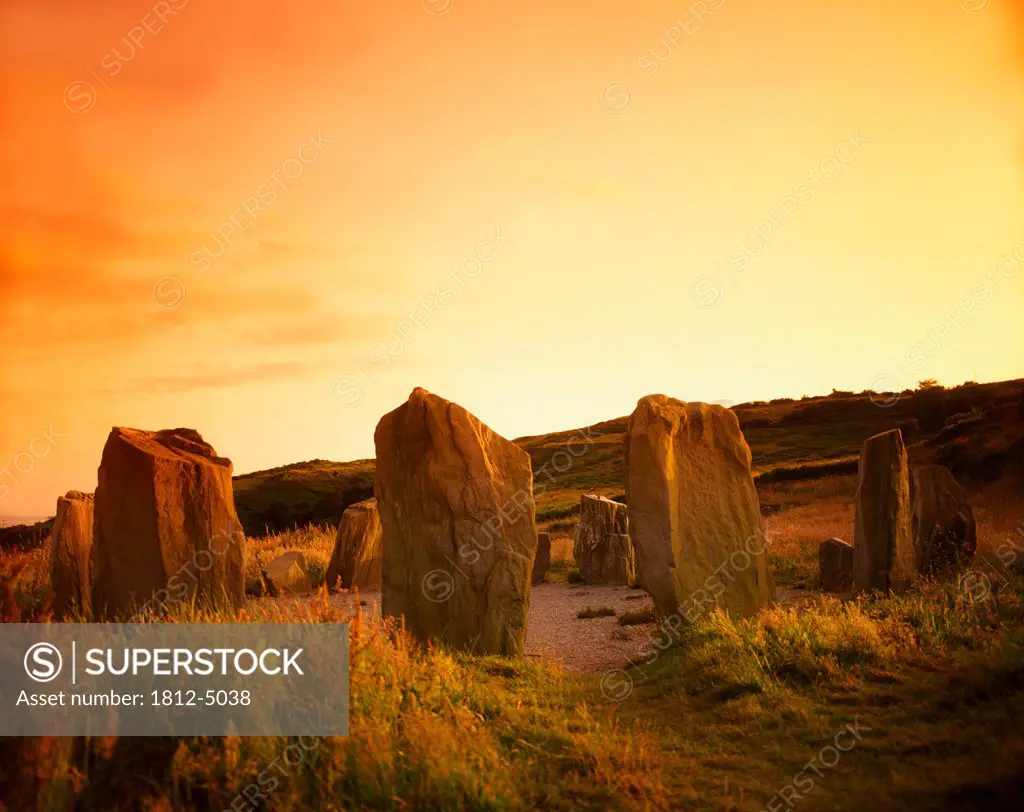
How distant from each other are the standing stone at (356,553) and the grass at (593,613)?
4948 mm

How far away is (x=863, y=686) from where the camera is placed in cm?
820

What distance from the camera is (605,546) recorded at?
19891 mm

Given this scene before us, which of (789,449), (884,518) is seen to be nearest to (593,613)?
(884,518)

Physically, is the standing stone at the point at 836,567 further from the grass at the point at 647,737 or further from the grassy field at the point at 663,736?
the grass at the point at 647,737

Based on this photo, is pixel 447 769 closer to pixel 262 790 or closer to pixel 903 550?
pixel 262 790

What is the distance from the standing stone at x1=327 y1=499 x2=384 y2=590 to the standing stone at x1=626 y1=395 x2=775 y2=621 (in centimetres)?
762

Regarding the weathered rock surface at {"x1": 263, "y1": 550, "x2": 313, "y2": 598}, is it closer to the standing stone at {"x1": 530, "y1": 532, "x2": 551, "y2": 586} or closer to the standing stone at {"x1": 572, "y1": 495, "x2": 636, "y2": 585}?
the standing stone at {"x1": 530, "y1": 532, "x2": 551, "y2": 586}

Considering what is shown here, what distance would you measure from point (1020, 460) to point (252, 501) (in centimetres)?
2998

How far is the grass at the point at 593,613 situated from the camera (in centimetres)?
1530

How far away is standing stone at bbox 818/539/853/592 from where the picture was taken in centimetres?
1569

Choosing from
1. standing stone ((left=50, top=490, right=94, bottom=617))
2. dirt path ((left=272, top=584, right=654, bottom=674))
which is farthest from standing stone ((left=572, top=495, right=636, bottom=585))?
standing stone ((left=50, top=490, right=94, bottom=617))

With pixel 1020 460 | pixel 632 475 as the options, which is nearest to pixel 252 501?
pixel 632 475

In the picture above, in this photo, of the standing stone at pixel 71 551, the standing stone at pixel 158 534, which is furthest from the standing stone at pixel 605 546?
the standing stone at pixel 71 551

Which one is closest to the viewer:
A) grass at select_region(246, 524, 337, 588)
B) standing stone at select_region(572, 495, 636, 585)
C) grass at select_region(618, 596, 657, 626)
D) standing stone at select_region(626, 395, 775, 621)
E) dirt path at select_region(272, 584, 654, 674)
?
dirt path at select_region(272, 584, 654, 674)
